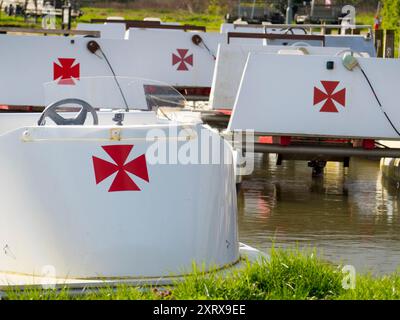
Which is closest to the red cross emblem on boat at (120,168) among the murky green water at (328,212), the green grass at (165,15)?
the murky green water at (328,212)

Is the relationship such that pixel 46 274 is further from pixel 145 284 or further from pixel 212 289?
pixel 212 289

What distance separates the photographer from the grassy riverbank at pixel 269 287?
6.99m

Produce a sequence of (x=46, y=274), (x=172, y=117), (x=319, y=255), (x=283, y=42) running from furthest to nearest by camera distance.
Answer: (x=283, y=42) < (x=319, y=255) < (x=172, y=117) < (x=46, y=274)

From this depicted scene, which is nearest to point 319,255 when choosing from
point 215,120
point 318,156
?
point 318,156

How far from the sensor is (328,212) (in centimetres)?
1314

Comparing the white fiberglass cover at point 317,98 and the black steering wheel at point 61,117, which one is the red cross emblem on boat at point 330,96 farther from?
the black steering wheel at point 61,117

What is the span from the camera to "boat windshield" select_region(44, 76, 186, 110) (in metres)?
9.86

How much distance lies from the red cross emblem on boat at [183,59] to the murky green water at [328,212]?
12.0ft

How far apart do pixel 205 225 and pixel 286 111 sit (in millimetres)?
6712

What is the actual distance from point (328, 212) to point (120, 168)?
5.85 m

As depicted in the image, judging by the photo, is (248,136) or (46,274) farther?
(248,136)

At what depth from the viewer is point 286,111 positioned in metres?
14.5

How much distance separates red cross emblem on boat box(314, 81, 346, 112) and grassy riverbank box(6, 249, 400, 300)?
23.1 ft

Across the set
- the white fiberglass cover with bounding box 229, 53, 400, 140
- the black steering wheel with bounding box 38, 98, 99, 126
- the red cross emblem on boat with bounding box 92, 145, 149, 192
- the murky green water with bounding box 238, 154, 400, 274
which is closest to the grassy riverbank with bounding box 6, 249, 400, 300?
the red cross emblem on boat with bounding box 92, 145, 149, 192
